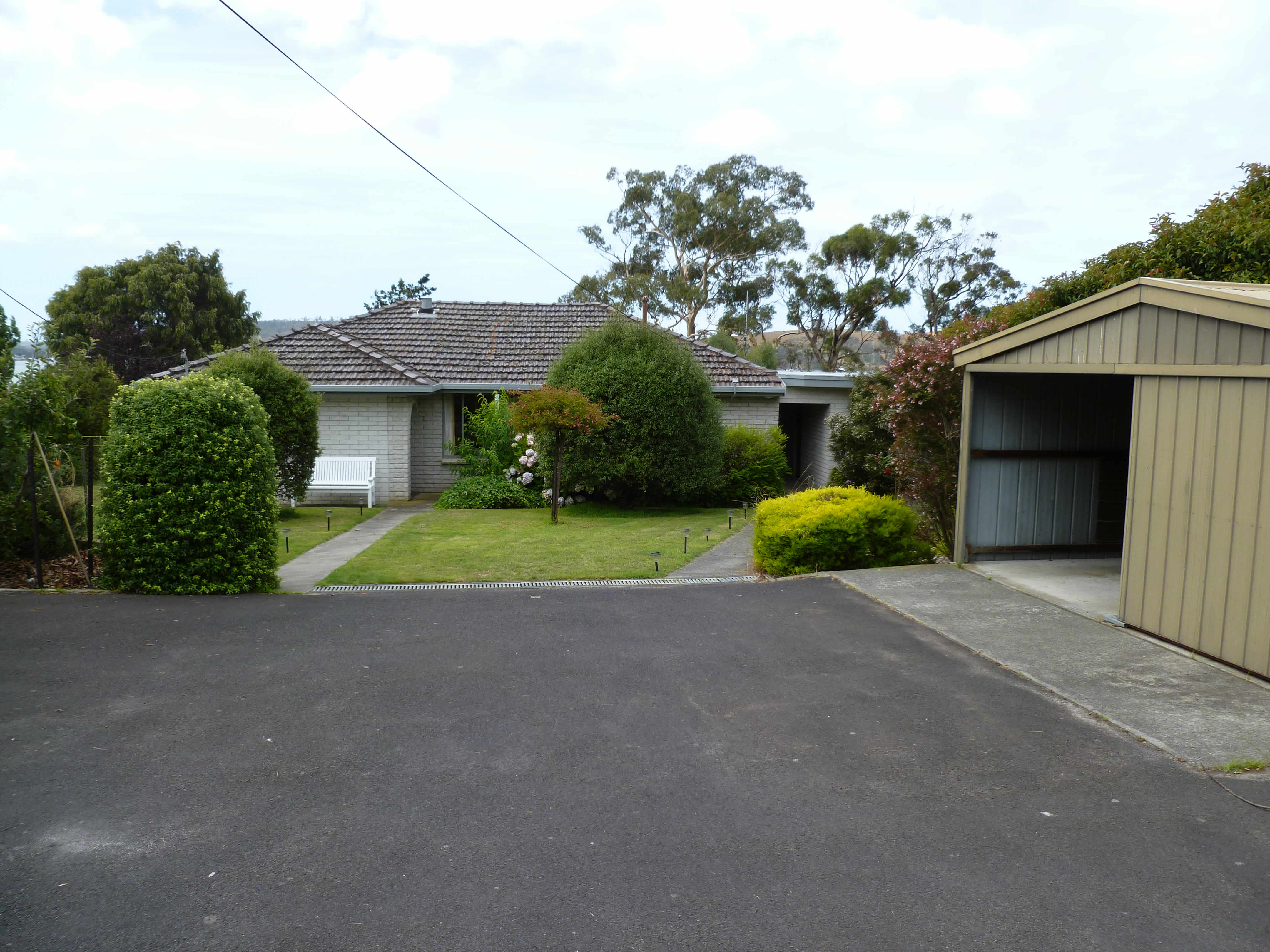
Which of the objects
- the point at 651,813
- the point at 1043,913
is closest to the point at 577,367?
the point at 651,813

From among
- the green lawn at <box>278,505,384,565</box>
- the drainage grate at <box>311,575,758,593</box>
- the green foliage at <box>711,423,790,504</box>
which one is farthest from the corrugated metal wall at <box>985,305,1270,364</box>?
the green foliage at <box>711,423,790,504</box>

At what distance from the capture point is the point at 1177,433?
7.05m

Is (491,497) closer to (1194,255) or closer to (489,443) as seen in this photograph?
(489,443)

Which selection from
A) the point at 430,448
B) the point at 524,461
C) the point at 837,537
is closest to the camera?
the point at 837,537

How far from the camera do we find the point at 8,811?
4.44m

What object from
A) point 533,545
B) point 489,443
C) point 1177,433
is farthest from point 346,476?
point 1177,433

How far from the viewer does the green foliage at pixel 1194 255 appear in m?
11.8

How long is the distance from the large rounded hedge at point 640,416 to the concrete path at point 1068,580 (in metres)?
7.65

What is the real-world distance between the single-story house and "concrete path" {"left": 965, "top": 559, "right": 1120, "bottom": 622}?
33.3ft

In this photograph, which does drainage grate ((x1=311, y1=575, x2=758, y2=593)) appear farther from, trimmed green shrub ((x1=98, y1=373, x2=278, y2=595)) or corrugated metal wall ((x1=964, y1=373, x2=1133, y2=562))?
corrugated metal wall ((x1=964, y1=373, x2=1133, y2=562))

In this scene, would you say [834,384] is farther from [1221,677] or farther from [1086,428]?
[1221,677]

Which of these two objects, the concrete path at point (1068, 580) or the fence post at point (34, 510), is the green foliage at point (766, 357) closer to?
the concrete path at point (1068, 580)

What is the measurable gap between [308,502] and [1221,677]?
16668 mm

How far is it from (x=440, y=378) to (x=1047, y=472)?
44.3 feet
